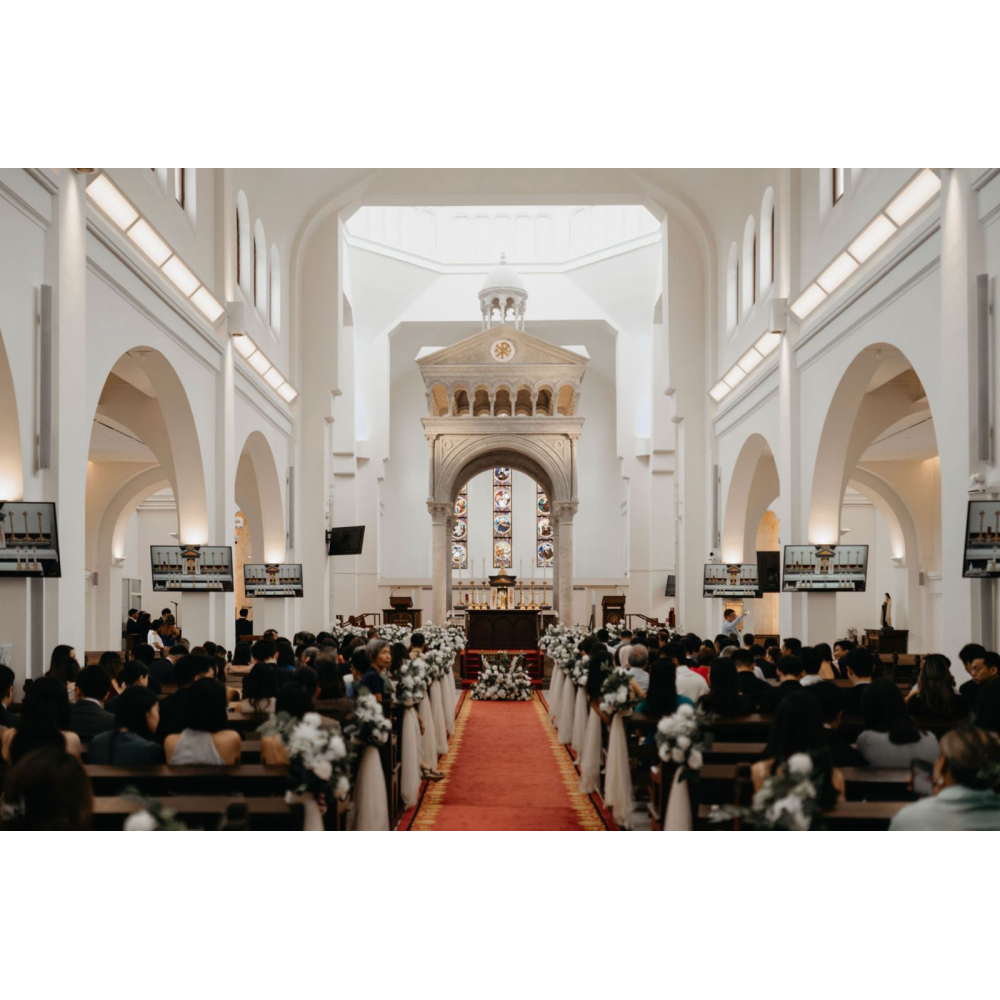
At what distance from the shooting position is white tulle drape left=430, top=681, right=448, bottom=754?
11742 millimetres

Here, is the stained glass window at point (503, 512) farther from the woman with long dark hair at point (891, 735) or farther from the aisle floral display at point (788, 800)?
the aisle floral display at point (788, 800)

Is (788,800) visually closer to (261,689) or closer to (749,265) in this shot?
(261,689)

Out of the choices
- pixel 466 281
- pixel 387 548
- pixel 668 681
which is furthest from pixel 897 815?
pixel 387 548

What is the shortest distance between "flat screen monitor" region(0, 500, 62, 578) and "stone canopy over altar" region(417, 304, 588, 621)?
21389mm

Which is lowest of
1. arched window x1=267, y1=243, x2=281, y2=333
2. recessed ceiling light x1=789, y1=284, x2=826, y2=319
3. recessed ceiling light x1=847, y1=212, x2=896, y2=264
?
recessed ceiling light x1=789, y1=284, x2=826, y2=319

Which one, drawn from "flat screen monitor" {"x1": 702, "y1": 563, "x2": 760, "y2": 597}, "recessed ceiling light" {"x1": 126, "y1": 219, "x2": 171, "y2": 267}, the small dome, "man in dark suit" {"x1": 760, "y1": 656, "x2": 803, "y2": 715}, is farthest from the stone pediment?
"man in dark suit" {"x1": 760, "y1": 656, "x2": 803, "y2": 715}

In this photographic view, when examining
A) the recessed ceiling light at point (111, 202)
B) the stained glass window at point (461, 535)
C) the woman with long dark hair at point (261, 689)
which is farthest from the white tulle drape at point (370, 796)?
the stained glass window at point (461, 535)

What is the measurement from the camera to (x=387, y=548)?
35219mm

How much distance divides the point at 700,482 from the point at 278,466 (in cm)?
804

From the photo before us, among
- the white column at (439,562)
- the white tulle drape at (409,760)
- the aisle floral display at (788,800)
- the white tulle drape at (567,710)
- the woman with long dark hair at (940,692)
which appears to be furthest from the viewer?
the white column at (439,562)

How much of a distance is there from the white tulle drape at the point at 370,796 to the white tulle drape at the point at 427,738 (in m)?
3.11

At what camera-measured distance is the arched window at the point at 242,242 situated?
640 inches

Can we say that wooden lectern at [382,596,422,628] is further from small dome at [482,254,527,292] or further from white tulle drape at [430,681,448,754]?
white tulle drape at [430,681,448,754]

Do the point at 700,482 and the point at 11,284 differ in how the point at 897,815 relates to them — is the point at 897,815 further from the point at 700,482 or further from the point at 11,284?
the point at 700,482
